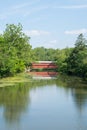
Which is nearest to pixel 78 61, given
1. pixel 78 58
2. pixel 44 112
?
pixel 78 58

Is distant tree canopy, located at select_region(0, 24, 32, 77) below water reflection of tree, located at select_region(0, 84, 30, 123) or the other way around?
the other way around

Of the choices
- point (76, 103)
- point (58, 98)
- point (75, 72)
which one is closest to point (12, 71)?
point (75, 72)

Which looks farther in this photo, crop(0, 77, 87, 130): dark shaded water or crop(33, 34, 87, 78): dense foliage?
crop(33, 34, 87, 78): dense foliage

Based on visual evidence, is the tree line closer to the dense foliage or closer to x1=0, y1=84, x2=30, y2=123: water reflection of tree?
the dense foliage

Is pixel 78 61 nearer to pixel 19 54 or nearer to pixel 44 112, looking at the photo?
pixel 19 54

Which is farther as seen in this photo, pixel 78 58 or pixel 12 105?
pixel 78 58

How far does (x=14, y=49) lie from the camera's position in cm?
5016

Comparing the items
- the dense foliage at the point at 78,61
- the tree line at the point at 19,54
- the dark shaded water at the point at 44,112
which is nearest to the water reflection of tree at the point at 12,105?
the dark shaded water at the point at 44,112

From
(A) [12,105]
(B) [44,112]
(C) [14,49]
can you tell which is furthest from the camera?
(C) [14,49]

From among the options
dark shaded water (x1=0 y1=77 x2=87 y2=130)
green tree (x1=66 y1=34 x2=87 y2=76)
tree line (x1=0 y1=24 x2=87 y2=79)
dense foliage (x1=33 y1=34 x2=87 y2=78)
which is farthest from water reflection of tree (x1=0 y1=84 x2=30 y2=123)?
green tree (x1=66 y1=34 x2=87 y2=76)

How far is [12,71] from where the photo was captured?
160 feet

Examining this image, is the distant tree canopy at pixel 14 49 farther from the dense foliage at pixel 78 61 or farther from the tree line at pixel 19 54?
the dense foliage at pixel 78 61

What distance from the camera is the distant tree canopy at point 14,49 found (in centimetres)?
4772

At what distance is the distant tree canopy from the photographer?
47.7m
